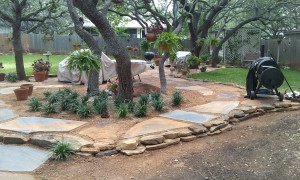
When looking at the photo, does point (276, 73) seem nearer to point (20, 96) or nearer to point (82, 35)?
point (82, 35)

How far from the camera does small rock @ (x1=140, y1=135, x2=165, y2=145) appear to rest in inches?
158

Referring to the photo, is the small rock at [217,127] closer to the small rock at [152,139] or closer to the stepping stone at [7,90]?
the small rock at [152,139]

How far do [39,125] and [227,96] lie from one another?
4034mm

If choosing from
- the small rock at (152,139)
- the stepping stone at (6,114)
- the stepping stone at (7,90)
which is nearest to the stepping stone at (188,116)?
the small rock at (152,139)

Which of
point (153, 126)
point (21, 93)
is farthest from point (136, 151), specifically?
point (21, 93)

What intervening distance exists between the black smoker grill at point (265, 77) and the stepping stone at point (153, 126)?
211cm

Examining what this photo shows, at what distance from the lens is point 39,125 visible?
15.1 ft

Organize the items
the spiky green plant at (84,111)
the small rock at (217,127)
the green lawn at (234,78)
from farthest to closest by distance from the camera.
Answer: the green lawn at (234,78)
the spiky green plant at (84,111)
the small rock at (217,127)

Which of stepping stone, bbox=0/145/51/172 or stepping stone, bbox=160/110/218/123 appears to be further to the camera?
stepping stone, bbox=160/110/218/123

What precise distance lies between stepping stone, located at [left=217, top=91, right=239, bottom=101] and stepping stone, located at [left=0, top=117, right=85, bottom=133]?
3.20 m

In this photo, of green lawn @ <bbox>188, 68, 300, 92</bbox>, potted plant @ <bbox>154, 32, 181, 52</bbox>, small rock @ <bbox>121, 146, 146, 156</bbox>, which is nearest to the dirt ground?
small rock @ <bbox>121, 146, 146, 156</bbox>

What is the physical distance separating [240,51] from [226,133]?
39.5 ft

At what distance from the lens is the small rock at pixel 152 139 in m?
4.01

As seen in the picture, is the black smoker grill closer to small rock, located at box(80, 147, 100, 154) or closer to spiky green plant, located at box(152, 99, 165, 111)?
spiky green plant, located at box(152, 99, 165, 111)
